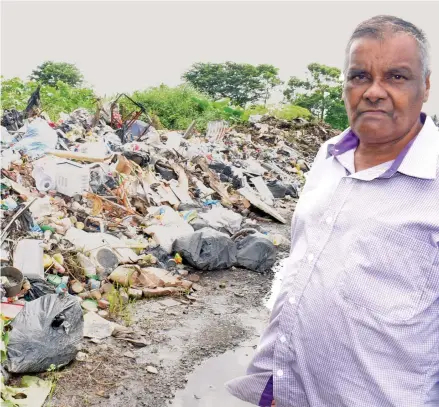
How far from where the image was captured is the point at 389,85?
124 centimetres

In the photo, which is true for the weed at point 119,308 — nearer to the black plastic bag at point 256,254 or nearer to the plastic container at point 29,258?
the plastic container at point 29,258

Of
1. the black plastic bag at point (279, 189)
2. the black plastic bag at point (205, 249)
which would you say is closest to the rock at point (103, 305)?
the black plastic bag at point (205, 249)

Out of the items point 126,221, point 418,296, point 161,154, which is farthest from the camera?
point 161,154

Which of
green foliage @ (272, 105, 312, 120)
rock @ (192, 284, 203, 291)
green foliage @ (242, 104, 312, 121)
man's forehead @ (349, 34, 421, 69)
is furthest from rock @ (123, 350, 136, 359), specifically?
green foliage @ (272, 105, 312, 120)

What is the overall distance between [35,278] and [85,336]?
70 centimetres

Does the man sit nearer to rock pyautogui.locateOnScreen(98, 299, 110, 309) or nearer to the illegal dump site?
the illegal dump site

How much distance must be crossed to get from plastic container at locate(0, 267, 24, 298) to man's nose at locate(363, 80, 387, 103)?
9.62 feet

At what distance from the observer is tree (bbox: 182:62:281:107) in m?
32.2

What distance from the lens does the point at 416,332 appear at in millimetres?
1135

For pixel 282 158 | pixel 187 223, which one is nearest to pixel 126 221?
pixel 187 223

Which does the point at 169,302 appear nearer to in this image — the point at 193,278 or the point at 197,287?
the point at 197,287

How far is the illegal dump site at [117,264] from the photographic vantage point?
286 cm

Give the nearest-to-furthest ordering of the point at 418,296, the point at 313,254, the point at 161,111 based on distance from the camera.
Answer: the point at 418,296, the point at 313,254, the point at 161,111

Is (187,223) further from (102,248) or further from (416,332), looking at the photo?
(416,332)
